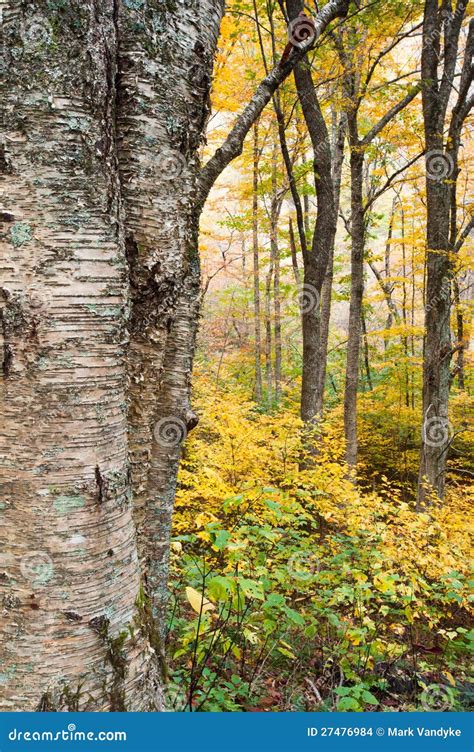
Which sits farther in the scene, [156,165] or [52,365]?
[156,165]

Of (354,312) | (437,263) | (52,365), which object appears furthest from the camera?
(354,312)

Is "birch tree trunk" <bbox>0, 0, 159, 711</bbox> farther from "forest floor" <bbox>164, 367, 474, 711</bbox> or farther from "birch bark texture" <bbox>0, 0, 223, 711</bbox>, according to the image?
"forest floor" <bbox>164, 367, 474, 711</bbox>

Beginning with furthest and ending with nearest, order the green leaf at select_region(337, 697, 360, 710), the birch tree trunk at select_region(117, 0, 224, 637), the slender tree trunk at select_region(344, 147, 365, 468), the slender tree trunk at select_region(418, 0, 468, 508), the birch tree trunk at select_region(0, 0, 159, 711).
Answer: the slender tree trunk at select_region(344, 147, 365, 468) → the slender tree trunk at select_region(418, 0, 468, 508) → the green leaf at select_region(337, 697, 360, 710) → the birch tree trunk at select_region(117, 0, 224, 637) → the birch tree trunk at select_region(0, 0, 159, 711)

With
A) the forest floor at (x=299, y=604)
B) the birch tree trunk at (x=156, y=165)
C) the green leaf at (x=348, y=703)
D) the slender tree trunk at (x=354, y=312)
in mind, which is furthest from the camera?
the slender tree trunk at (x=354, y=312)

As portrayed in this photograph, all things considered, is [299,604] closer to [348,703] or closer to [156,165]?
[348,703]

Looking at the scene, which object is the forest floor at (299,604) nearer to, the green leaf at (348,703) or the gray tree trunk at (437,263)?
the green leaf at (348,703)

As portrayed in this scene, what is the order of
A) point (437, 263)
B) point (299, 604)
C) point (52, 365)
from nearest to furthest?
point (52, 365) → point (299, 604) → point (437, 263)

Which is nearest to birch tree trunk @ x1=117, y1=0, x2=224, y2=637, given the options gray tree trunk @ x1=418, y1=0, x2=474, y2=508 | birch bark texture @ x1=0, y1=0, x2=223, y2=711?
birch bark texture @ x1=0, y1=0, x2=223, y2=711

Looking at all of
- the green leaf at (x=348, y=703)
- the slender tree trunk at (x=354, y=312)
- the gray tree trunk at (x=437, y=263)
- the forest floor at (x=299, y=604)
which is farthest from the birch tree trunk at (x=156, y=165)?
the slender tree trunk at (x=354, y=312)

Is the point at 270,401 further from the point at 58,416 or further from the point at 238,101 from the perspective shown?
the point at 58,416

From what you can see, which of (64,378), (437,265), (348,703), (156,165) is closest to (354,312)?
(437,265)

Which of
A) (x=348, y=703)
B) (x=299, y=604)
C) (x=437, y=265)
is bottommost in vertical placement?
(x=299, y=604)

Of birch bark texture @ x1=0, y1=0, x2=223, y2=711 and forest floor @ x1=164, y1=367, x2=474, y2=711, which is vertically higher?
birch bark texture @ x1=0, y1=0, x2=223, y2=711

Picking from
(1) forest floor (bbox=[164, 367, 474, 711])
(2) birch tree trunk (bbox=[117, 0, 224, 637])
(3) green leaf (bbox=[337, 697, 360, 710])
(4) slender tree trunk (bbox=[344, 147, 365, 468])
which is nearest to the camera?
(2) birch tree trunk (bbox=[117, 0, 224, 637])
